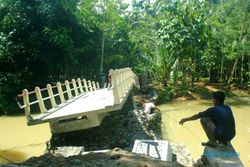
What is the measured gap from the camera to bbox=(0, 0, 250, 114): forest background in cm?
1855

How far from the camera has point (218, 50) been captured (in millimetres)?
24344

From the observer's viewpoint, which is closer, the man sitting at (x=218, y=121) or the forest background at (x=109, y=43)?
the man sitting at (x=218, y=121)

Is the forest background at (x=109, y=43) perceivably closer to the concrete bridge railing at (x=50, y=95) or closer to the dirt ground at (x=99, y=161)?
the concrete bridge railing at (x=50, y=95)

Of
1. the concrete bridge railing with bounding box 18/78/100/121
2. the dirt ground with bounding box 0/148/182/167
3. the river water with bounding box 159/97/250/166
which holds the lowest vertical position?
the river water with bounding box 159/97/250/166

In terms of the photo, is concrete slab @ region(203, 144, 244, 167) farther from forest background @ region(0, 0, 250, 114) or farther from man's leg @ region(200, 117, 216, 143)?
forest background @ region(0, 0, 250, 114)

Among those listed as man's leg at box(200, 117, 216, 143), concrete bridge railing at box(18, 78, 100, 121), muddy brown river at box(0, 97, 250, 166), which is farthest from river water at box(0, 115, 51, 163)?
man's leg at box(200, 117, 216, 143)

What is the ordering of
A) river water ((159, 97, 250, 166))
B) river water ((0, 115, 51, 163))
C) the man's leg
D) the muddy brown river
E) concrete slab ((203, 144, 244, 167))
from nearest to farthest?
concrete slab ((203, 144, 244, 167))
the man's leg
river water ((0, 115, 51, 163))
the muddy brown river
river water ((159, 97, 250, 166))

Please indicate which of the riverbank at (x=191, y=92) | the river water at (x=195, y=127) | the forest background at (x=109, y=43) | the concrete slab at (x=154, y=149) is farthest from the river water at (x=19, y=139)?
the riverbank at (x=191, y=92)


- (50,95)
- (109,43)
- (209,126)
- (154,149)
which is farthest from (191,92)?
(209,126)

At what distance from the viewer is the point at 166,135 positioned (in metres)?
12.4

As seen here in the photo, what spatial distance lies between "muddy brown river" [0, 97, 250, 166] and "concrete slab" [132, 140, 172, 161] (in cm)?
279

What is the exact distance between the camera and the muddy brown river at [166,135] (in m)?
10.4

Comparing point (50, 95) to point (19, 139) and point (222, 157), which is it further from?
point (222, 157)

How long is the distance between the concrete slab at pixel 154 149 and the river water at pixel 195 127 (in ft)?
9.16
